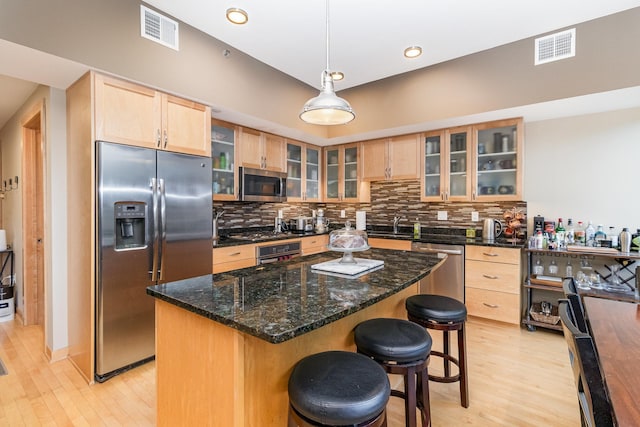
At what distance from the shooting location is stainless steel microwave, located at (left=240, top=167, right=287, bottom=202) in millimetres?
3678

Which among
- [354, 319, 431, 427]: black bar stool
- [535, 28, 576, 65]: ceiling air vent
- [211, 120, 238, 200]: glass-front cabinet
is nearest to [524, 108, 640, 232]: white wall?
[535, 28, 576, 65]: ceiling air vent

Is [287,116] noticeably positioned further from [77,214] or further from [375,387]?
[375,387]

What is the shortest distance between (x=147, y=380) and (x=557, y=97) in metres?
4.10

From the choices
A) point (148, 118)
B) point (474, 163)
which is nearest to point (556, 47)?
point (474, 163)

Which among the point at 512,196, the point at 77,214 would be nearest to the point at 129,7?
the point at 77,214

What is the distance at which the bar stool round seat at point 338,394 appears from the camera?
1.01 meters

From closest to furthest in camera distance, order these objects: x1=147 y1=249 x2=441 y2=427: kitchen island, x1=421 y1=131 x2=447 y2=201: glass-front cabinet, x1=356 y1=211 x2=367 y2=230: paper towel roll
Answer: x1=147 y1=249 x2=441 y2=427: kitchen island, x1=421 y1=131 x2=447 y2=201: glass-front cabinet, x1=356 y1=211 x2=367 y2=230: paper towel roll

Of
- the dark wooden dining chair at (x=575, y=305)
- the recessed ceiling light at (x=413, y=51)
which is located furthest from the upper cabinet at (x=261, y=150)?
the dark wooden dining chair at (x=575, y=305)

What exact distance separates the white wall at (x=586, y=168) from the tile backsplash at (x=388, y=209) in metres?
0.32

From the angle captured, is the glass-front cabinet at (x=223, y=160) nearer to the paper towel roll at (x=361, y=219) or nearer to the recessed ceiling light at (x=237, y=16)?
the recessed ceiling light at (x=237, y=16)

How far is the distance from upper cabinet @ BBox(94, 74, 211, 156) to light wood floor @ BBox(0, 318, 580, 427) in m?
1.77

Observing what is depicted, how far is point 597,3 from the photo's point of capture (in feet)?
7.76

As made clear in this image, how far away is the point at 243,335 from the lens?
1.12 m

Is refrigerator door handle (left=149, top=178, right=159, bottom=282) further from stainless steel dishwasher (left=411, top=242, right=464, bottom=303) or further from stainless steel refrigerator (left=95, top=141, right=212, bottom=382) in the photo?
stainless steel dishwasher (left=411, top=242, right=464, bottom=303)
